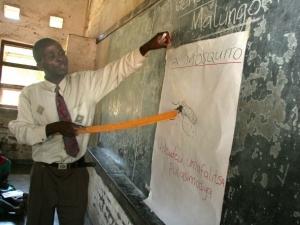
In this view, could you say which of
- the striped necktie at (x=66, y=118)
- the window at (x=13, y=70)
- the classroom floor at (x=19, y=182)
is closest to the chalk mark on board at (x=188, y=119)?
the striped necktie at (x=66, y=118)

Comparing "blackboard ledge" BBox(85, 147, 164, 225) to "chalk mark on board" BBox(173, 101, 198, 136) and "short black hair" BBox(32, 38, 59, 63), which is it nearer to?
"chalk mark on board" BBox(173, 101, 198, 136)

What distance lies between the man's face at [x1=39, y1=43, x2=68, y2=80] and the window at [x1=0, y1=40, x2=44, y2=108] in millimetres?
4613

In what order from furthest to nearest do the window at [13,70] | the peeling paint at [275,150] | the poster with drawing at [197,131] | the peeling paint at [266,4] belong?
1. the window at [13,70]
2. the poster with drawing at [197,131]
3. the peeling paint at [266,4]
4. the peeling paint at [275,150]

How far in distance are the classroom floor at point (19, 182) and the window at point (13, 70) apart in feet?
4.30

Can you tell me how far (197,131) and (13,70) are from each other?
19.1 ft

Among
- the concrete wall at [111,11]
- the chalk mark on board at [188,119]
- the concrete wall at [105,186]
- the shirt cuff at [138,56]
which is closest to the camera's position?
the chalk mark on board at [188,119]

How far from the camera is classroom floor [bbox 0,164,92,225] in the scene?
12.1ft

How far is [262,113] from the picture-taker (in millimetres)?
1109

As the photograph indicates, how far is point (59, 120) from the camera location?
87.7 inches

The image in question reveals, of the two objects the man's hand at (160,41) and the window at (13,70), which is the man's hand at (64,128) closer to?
the man's hand at (160,41)

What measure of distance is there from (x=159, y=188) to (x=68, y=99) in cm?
89

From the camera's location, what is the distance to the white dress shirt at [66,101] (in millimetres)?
2223

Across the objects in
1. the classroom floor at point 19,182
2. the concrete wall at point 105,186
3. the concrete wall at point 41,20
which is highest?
the concrete wall at point 41,20

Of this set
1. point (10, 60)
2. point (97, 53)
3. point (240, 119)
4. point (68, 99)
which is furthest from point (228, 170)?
point (10, 60)
